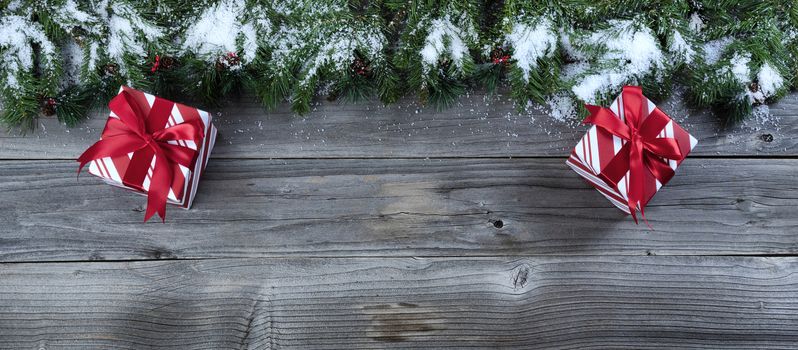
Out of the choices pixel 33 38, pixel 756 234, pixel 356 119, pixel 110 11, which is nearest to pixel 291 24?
pixel 356 119

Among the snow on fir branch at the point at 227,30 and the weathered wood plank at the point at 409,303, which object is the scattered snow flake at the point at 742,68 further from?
the snow on fir branch at the point at 227,30

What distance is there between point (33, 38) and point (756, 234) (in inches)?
53.5

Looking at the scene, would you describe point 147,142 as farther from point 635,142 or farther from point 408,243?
point 635,142

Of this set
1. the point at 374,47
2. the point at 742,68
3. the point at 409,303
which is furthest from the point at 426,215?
the point at 742,68

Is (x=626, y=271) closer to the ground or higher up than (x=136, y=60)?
closer to the ground

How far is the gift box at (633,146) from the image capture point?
96 centimetres

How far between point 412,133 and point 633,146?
389 mm

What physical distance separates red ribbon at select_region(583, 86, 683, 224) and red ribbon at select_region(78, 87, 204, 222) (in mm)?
676

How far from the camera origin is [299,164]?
43.4 inches

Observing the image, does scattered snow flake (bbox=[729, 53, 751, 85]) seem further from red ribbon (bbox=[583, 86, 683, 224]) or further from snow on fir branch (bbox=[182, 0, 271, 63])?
snow on fir branch (bbox=[182, 0, 271, 63])

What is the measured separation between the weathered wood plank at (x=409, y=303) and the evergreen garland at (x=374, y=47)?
0.30 m

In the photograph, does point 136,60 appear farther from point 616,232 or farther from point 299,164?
point 616,232

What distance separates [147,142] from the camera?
96 cm

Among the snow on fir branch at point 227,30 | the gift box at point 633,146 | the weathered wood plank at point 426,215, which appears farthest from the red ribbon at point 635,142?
the snow on fir branch at point 227,30
